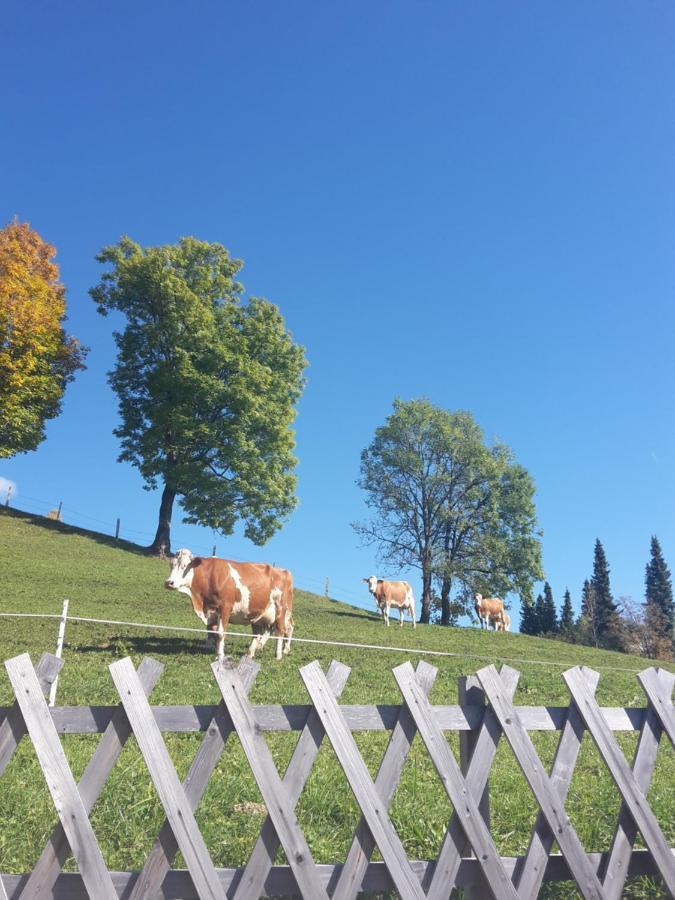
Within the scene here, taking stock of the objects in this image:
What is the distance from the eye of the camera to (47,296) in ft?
129

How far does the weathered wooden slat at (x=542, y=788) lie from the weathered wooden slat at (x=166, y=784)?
1.85m

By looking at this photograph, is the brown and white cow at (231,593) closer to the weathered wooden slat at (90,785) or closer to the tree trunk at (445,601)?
the weathered wooden slat at (90,785)

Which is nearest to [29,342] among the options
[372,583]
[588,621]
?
[372,583]

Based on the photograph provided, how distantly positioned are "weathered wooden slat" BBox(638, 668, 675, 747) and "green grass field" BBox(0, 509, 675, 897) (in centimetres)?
112

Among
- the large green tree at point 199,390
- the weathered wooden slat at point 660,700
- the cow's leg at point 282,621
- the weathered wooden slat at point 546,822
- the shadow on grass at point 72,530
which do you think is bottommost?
the weathered wooden slat at point 546,822

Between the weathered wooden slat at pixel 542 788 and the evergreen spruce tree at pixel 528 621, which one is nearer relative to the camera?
the weathered wooden slat at pixel 542 788

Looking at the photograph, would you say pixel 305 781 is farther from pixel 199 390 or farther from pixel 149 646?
pixel 199 390

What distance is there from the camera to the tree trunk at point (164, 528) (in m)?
37.5

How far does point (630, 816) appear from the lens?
4266 millimetres

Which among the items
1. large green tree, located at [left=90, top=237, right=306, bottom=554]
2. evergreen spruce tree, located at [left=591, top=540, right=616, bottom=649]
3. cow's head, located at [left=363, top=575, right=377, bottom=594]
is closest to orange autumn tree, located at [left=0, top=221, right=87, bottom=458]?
large green tree, located at [left=90, top=237, right=306, bottom=554]

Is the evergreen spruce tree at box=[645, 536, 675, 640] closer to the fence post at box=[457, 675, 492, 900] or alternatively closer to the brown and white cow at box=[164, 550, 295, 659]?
the brown and white cow at box=[164, 550, 295, 659]

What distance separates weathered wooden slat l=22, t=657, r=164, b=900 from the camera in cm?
344

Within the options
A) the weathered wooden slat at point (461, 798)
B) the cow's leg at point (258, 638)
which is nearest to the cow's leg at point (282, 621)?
the cow's leg at point (258, 638)

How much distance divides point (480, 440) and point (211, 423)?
20.6 metres
